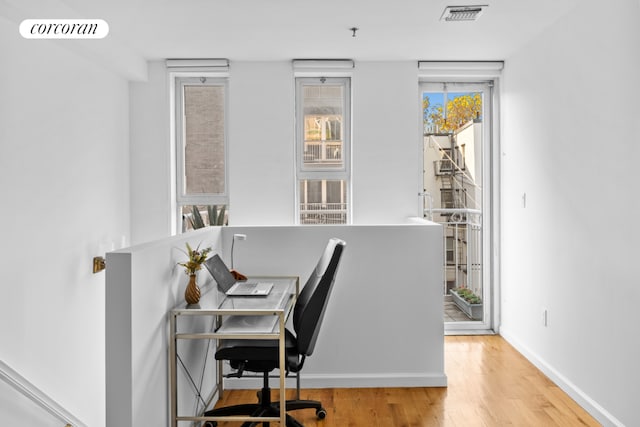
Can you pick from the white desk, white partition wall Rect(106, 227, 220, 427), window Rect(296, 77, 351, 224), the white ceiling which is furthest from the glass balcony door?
white partition wall Rect(106, 227, 220, 427)

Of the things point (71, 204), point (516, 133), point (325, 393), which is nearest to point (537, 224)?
point (516, 133)

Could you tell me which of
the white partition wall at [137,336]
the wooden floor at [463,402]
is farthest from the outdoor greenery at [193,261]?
the wooden floor at [463,402]

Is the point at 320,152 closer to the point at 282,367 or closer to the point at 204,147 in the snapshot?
the point at 204,147

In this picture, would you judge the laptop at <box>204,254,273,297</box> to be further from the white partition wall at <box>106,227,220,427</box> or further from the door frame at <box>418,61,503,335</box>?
the door frame at <box>418,61,503,335</box>

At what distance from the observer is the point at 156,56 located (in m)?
4.43

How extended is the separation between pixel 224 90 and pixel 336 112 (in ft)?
3.43

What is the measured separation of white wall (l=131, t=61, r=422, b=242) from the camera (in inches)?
180

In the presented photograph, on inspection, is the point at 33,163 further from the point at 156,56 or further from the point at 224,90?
the point at 224,90

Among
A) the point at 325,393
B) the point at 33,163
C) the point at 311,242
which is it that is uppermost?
the point at 33,163

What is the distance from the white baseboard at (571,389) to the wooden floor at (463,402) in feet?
0.13

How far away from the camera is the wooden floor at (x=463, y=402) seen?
3.00m

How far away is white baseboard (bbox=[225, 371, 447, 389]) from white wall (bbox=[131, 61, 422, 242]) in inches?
59.5

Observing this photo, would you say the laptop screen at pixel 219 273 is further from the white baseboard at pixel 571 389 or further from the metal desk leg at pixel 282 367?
the white baseboard at pixel 571 389

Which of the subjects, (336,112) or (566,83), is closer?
(566,83)
